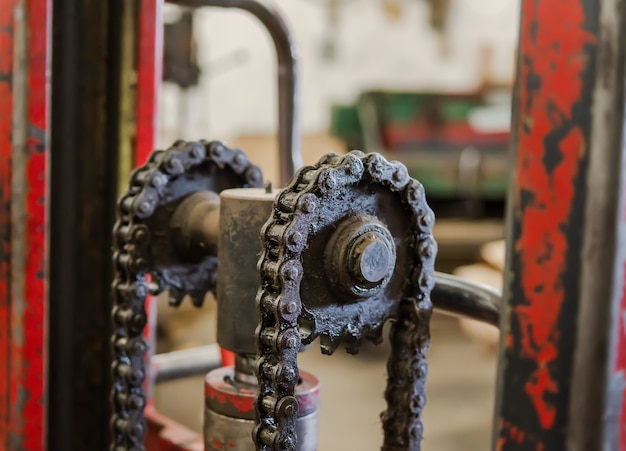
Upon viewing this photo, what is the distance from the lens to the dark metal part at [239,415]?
120cm

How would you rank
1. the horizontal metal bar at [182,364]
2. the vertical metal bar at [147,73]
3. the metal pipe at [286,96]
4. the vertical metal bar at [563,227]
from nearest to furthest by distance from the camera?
the vertical metal bar at [563,227] → the vertical metal bar at [147,73] → the metal pipe at [286,96] → the horizontal metal bar at [182,364]

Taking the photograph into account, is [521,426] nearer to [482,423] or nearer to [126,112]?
[126,112]

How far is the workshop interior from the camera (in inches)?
29.8

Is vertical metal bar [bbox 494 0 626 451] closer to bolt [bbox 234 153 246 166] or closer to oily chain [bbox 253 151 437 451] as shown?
oily chain [bbox 253 151 437 451]

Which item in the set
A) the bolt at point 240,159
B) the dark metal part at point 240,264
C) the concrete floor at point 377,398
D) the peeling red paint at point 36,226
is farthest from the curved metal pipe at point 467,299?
the concrete floor at point 377,398

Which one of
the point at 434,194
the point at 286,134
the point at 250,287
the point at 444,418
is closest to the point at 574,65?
the point at 250,287

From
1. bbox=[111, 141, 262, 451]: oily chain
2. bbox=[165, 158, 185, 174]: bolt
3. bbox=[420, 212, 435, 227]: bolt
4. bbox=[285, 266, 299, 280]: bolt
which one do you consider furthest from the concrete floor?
bbox=[285, 266, 299, 280]: bolt

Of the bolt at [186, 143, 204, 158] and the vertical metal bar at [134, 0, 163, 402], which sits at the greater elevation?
the vertical metal bar at [134, 0, 163, 402]

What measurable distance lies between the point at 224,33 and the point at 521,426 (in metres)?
6.91

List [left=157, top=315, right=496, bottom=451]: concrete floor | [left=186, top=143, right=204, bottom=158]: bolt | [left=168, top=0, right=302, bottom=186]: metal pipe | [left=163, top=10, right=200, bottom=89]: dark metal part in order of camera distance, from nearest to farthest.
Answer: [left=186, top=143, right=204, bottom=158]: bolt < [left=168, top=0, right=302, bottom=186]: metal pipe < [left=163, top=10, right=200, bottom=89]: dark metal part < [left=157, top=315, right=496, bottom=451]: concrete floor

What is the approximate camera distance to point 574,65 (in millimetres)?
753

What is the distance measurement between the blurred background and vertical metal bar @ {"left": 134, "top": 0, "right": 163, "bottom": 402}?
5.53 feet

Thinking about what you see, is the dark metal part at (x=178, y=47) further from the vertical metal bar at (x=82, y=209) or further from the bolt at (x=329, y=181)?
the bolt at (x=329, y=181)

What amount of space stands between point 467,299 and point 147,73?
0.82 m
